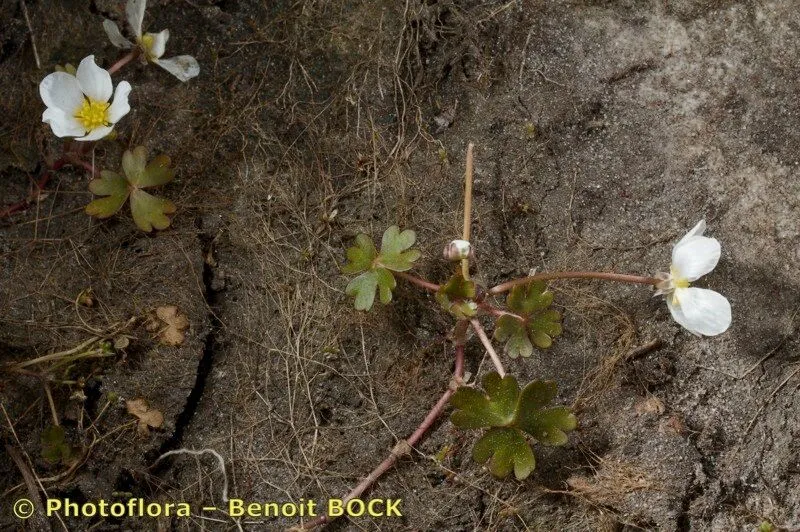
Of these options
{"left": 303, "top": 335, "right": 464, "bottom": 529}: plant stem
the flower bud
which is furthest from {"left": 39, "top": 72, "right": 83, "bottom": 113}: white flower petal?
{"left": 303, "top": 335, "right": 464, "bottom": 529}: plant stem

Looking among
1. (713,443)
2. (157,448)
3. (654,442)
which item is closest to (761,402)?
(713,443)

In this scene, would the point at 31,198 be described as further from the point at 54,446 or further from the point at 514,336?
the point at 514,336

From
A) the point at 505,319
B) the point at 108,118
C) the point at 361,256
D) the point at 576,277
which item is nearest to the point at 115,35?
the point at 108,118

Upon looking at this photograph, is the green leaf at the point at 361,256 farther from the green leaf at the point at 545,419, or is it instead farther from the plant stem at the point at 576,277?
the green leaf at the point at 545,419

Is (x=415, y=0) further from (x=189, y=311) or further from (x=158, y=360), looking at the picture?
(x=158, y=360)

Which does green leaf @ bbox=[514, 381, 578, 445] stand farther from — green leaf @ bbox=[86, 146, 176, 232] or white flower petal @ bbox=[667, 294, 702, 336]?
green leaf @ bbox=[86, 146, 176, 232]

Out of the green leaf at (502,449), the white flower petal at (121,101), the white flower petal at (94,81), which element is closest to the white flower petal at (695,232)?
the green leaf at (502,449)

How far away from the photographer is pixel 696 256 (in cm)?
221

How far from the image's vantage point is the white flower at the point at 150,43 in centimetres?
256

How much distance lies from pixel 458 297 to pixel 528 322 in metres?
0.25

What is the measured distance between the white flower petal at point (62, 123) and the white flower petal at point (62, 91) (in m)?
0.02

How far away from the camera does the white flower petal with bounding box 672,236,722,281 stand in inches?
86.4

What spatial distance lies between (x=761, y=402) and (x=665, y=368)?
1.08 ft

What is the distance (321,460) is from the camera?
2.55 metres
